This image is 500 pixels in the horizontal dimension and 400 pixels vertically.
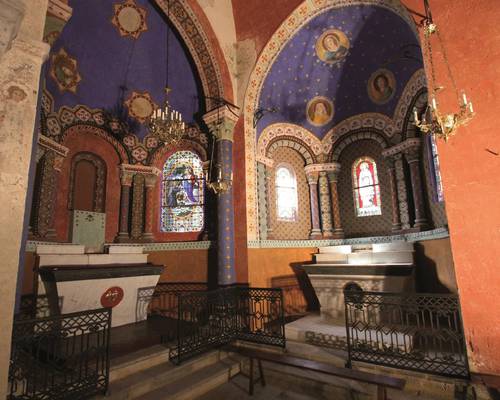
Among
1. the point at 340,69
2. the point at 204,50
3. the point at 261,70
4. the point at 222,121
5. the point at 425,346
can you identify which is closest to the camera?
the point at 425,346

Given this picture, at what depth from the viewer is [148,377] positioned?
13.9 ft

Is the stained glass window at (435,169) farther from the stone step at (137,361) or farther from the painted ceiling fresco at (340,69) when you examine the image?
the stone step at (137,361)

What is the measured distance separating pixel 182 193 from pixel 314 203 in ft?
13.5

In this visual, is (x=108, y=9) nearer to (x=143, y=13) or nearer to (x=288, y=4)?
(x=143, y=13)

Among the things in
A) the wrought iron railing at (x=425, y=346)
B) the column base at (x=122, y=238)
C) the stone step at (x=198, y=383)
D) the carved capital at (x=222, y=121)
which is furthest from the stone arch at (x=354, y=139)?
the stone step at (x=198, y=383)

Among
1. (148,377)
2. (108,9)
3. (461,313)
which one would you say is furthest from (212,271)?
(108,9)

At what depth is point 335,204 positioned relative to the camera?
9.21 m

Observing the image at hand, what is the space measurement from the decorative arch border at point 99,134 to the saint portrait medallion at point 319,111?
224 inches

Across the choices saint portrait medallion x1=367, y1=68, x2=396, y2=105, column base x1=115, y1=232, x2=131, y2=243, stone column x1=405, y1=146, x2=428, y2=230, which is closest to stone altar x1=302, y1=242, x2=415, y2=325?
stone column x1=405, y1=146, x2=428, y2=230

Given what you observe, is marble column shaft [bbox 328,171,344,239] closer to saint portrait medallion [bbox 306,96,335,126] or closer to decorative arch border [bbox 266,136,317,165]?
decorative arch border [bbox 266,136,317,165]

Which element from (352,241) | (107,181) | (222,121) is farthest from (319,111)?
(107,181)

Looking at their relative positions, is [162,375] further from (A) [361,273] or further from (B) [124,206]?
(B) [124,206]

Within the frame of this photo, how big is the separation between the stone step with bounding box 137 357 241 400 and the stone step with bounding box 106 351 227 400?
67 millimetres

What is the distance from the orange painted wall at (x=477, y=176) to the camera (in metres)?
3.82
